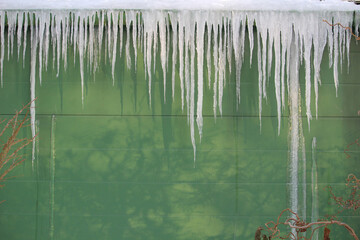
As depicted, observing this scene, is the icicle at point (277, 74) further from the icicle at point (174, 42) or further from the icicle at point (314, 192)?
the icicle at point (174, 42)

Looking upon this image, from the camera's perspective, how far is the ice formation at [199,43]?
271 centimetres

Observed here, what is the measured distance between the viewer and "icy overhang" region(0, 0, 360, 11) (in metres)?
2.67

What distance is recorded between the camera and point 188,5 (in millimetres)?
2680

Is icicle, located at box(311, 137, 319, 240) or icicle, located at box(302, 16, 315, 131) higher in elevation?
icicle, located at box(302, 16, 315, 131)

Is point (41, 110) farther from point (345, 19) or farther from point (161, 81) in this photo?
point (345, 19)

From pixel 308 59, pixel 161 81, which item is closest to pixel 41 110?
pixel 161 81

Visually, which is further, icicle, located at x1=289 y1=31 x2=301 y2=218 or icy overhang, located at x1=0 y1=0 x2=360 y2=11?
icicle, located at x1=289 y1=31 x2=301 y2=218

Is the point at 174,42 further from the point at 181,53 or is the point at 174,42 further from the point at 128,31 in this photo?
the point at 128,31

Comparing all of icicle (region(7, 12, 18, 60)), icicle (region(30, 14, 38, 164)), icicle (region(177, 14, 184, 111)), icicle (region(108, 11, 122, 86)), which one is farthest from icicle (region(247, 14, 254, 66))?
icicle (region(7, 12, 18, 60))

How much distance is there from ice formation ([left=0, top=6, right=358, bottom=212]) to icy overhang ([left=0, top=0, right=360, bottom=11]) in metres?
0.03

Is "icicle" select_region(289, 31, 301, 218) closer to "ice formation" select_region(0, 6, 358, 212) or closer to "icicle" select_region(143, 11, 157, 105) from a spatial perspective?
"ice formation" select_region(0, 6, 358, 212)

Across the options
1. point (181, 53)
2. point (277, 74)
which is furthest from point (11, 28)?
point (277, 74)

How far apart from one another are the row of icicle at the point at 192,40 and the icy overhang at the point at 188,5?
41mm

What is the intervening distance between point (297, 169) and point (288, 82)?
2.44 feet
